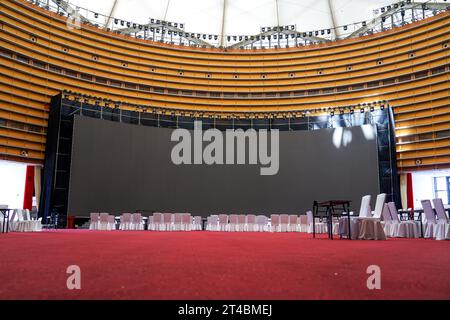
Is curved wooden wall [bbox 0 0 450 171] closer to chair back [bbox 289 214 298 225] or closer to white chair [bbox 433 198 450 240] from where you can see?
chair back [bbox 289 214 298 225]

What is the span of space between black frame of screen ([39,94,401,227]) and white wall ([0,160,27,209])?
1966 mm

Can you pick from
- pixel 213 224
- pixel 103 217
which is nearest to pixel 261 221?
pixel 213 224

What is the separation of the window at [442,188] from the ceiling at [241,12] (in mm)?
8786

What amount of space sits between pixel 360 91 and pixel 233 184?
7414 mm

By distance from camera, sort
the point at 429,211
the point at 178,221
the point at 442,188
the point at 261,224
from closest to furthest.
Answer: the point at 429,211, the point at 178,221, the point at 261,224, the point at 442,188

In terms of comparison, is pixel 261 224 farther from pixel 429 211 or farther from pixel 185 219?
pixel 429 211

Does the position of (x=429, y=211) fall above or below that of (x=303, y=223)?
above

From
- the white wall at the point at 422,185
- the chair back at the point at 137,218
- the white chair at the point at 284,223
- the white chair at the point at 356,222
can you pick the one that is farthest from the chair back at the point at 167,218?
the white wall at the point at 422,185

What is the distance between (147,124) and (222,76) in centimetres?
580

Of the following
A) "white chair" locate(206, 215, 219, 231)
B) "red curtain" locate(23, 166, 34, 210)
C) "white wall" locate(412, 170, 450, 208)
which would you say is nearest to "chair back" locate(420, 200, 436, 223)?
"white chair" locate(206, 215, 219, 231)

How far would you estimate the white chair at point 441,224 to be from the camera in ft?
22.2

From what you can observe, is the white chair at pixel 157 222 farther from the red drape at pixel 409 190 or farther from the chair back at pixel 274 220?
the red drape at pixel 409 190

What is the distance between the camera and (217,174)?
51.2 feet

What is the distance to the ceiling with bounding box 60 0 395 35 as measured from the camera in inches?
776
